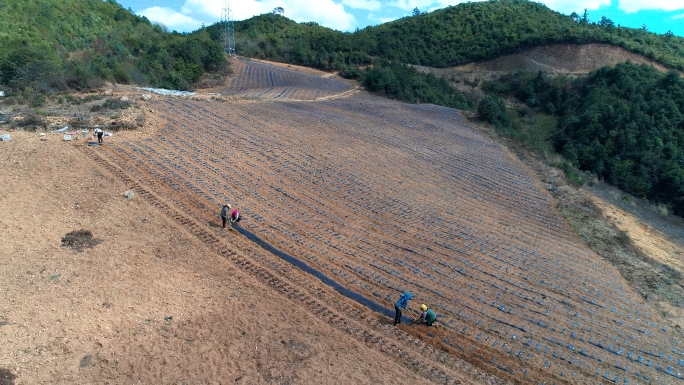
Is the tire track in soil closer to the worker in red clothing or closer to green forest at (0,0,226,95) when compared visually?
the worker in red clothing

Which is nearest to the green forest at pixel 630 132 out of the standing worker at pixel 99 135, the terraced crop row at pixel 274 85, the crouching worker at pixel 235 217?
the terraced crop row at pixel 274 85

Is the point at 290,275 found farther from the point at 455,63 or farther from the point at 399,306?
the point at 455,63

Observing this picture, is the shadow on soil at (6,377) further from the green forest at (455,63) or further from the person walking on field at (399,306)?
the green forest at (455,63)

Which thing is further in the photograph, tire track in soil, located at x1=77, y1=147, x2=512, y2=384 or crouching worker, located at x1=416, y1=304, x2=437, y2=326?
crouching worker, located at x1=416, y1=304, x2=437, y2=326

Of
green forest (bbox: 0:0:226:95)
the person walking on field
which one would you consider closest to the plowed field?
the person walking on field

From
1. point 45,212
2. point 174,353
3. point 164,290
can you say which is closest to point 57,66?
point 45,212

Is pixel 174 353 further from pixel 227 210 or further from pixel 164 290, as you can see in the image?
pixel 227 210

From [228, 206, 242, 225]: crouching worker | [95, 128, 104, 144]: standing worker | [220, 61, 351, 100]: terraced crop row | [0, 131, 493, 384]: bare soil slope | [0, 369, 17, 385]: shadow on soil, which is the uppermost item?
[220, 61, 351, 100]: terraced crop row
